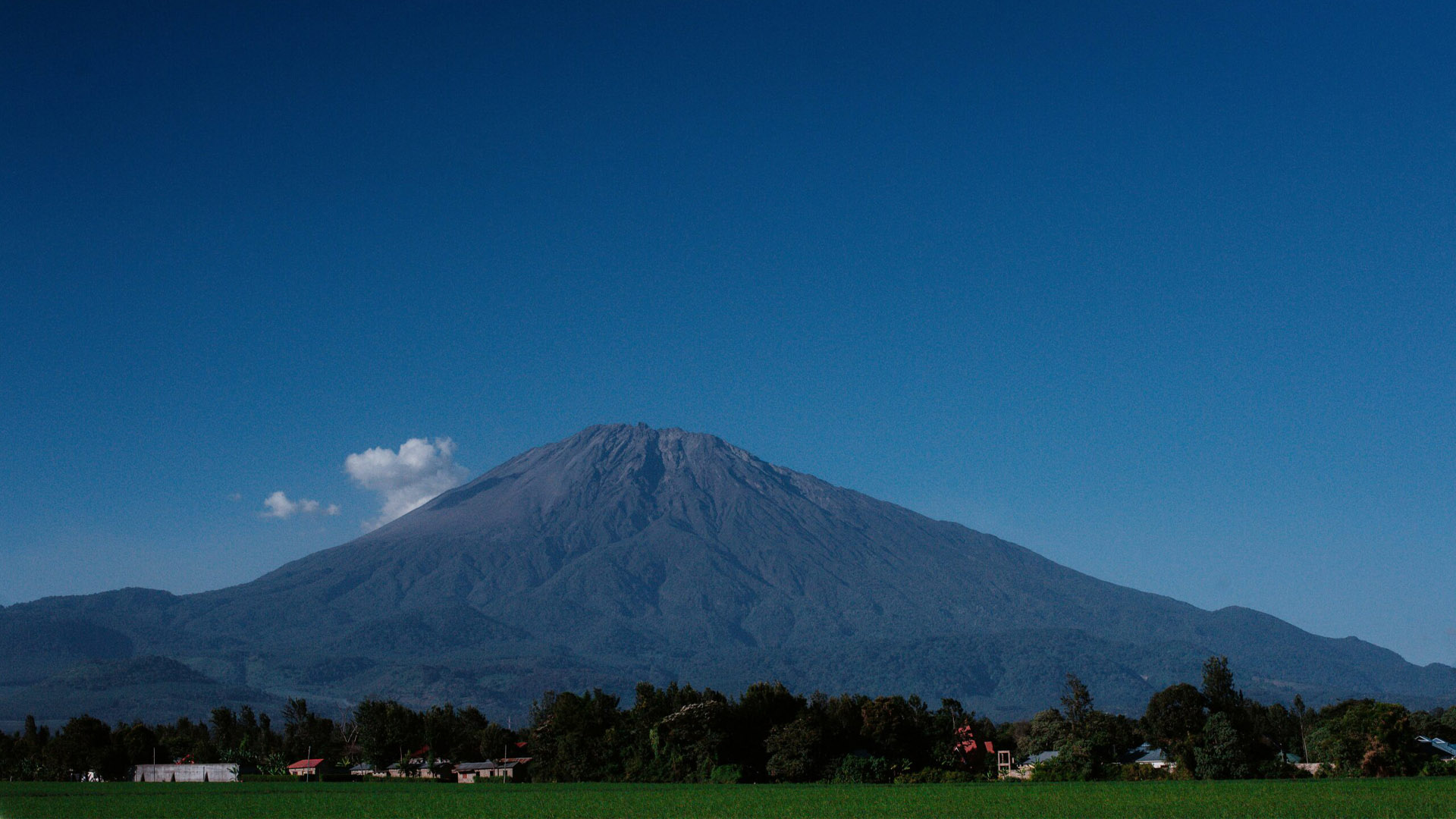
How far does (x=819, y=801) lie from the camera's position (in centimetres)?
4759

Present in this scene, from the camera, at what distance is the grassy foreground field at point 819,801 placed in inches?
1528

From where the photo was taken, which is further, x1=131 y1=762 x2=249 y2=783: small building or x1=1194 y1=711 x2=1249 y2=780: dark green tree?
x1=131 y1=762 x2=249 y2=783: small building

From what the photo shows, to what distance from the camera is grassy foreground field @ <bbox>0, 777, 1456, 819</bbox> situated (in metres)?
38.8

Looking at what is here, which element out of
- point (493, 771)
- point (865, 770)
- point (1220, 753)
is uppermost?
point (1220, 753)

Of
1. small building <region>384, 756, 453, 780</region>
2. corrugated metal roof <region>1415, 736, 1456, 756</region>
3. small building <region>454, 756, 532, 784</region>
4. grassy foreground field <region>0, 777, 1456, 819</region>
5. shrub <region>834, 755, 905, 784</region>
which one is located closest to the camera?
grassy foreground field <region>0, 777, 1456, 819</region>

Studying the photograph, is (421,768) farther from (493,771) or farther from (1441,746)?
(1441,746)

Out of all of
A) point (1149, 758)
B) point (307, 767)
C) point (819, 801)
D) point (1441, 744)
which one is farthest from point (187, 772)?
point (1441, 744)

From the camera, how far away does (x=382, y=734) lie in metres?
106

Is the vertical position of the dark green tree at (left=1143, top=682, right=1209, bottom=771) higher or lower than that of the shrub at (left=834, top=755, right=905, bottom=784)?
higher

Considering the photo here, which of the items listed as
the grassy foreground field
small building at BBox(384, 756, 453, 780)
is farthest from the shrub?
Result: small building at BBox(384, 756, 453, 780)

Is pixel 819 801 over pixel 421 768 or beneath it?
over

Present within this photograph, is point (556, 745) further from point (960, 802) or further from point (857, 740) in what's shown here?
point (960, 802)

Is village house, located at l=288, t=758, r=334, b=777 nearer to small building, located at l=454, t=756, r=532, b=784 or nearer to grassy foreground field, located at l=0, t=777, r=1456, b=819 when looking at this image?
small building, located at l=454, t=756, r=532, b=784

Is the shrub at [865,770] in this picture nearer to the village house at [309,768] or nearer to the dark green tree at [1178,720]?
the dark green tree at [1178,720]
